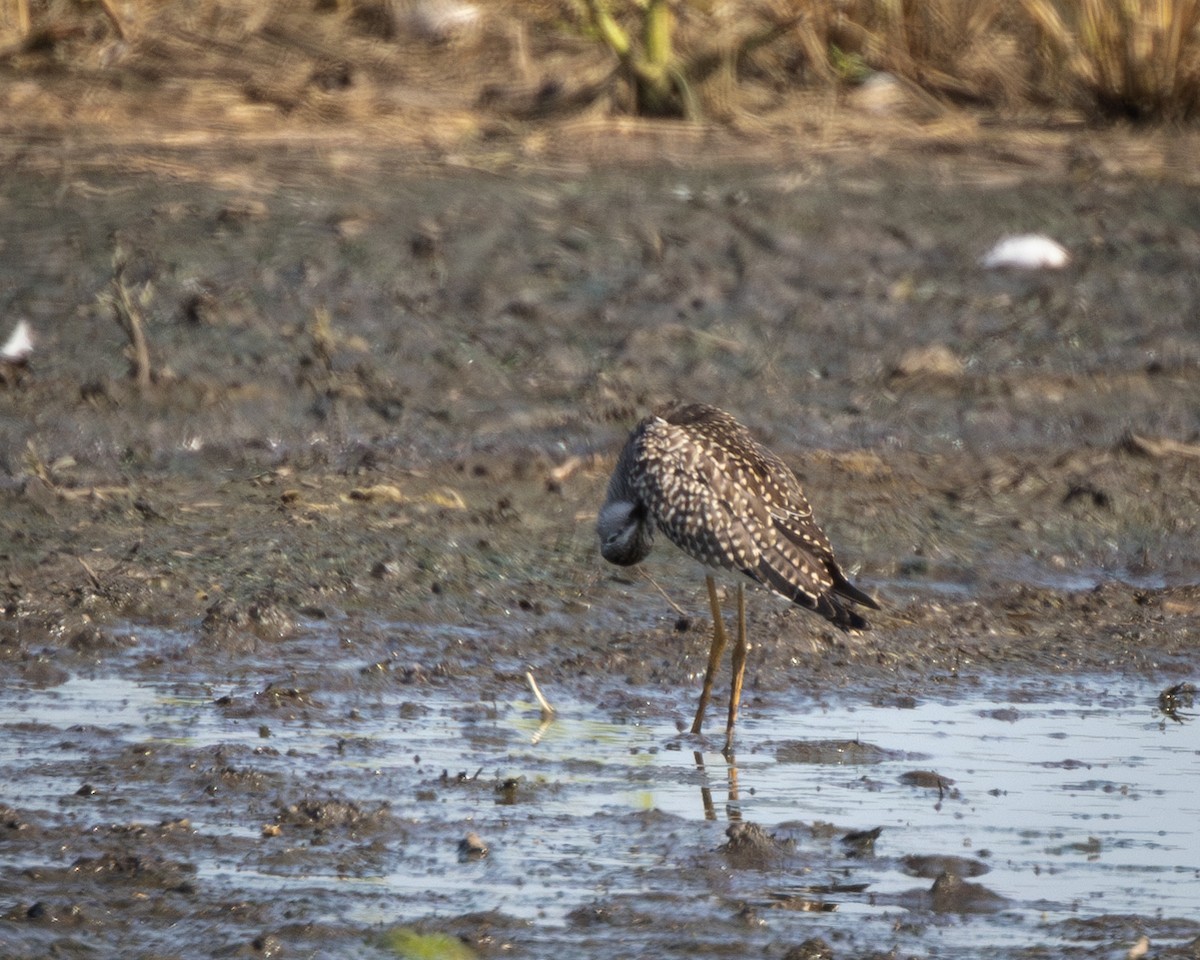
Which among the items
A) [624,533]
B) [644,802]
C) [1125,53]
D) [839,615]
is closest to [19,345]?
[624,533]

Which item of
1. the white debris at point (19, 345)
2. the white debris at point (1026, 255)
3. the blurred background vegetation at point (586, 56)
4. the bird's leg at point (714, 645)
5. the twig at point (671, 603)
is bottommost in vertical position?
the twig at point (671, 603)

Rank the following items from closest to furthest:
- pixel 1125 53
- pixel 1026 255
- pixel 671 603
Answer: pixel 671 603
pixel 1026 255
pixel 1125 53

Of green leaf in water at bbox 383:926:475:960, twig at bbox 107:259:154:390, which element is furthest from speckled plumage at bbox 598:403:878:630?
twig at bbox 107:259:154:390

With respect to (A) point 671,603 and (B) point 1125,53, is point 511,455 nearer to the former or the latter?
(A) point 671,603

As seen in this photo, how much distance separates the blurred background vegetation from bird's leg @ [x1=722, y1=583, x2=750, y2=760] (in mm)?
4849

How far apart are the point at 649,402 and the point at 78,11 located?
4599 mm

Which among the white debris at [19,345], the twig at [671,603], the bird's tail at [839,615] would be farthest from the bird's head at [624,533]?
the white debris at [19,345]

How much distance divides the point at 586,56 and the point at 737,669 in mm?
5930

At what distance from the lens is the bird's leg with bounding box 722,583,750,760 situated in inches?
234

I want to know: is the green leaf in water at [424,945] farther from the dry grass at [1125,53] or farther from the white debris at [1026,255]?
the dry grass at [1125,53]

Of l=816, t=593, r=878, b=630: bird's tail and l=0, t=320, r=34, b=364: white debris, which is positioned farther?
l=0, t=320, r=34, b=364: white debris

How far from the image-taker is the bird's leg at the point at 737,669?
5938 millimetres

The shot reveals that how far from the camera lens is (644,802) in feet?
17.4

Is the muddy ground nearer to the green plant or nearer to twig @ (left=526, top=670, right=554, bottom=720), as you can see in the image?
twig @ (left=526, top=670, right=554, bottom=720)
